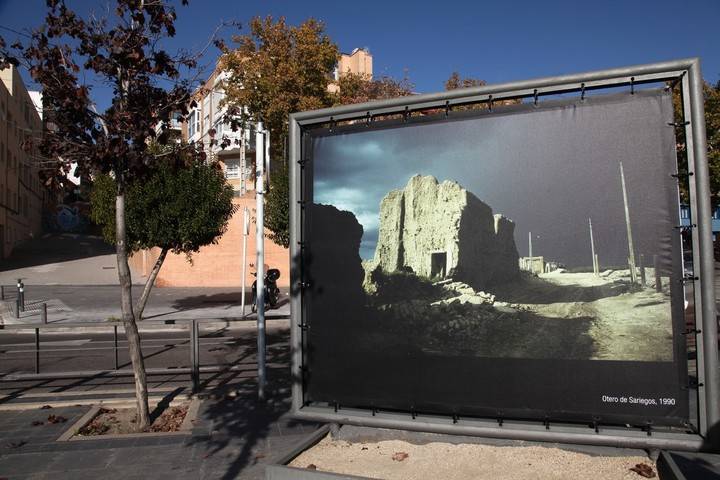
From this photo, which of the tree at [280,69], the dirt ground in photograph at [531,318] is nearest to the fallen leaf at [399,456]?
the dirt ground in photograph at [531,318]

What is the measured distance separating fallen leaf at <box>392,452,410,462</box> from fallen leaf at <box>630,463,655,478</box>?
1.41 meters

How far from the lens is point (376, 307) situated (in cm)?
412

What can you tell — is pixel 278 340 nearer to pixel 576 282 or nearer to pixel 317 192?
pixel 317 192

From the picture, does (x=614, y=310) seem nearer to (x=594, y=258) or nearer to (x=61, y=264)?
(x=594, y=258)

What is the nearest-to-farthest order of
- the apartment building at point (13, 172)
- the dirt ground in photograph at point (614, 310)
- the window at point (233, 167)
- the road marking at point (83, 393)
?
1. the dirt ground in photograph at point (614, 310)
2. the road marking at point (83, 393)
3. the apartment building at point (13, 172)
4. the window at point (233, 167)

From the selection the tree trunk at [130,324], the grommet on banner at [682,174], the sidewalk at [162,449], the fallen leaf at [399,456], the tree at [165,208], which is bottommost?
the sidewalk at [162,449]

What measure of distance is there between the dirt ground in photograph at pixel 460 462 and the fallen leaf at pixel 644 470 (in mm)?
20

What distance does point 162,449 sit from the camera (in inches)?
209

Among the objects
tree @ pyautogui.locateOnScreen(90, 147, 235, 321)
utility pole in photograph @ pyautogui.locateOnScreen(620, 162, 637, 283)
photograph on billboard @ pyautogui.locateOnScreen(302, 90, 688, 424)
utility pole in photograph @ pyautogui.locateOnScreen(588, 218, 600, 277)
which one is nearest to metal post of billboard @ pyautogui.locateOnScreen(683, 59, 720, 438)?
photograph on billboard @ pyautogui.locateOnScreen(302, 90, 688, 424)

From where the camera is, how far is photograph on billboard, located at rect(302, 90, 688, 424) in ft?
11.4

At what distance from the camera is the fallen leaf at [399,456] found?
3.98m

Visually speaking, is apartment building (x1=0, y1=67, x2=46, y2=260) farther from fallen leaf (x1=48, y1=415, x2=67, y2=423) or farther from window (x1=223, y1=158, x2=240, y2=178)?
fallen leaf (x1=48, y1=415, x2=67, y2=423)

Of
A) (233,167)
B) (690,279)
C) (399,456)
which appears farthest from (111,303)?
(233,167)

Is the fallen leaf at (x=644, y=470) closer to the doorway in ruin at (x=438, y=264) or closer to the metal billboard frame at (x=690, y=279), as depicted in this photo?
the metal billboard frame at (x=690, y=279)
